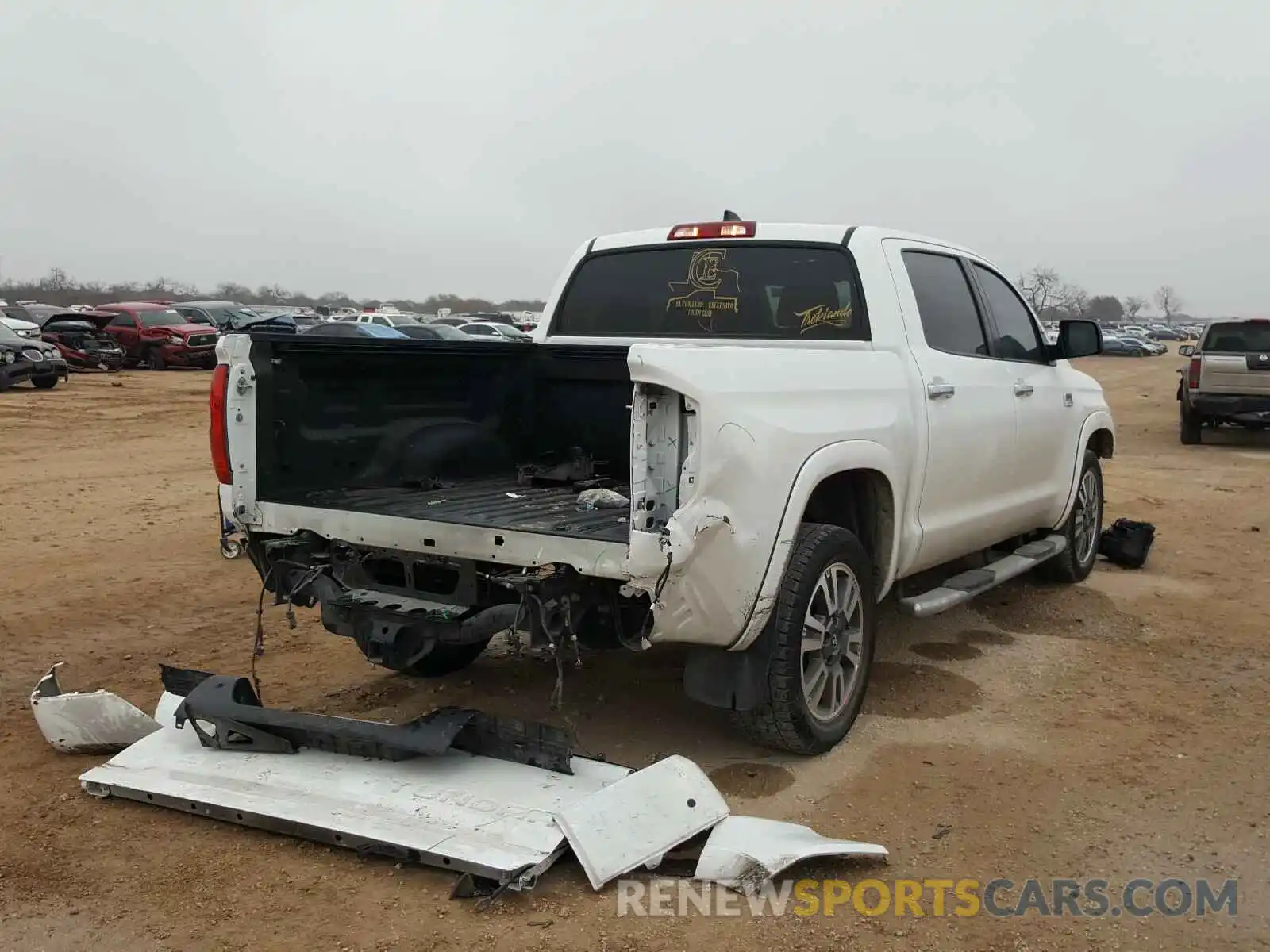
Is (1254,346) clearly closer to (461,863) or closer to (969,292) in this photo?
(969,292)

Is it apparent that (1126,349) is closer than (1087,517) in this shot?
No

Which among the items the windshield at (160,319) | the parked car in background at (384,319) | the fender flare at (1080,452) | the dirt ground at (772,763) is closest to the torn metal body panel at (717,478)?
the dirt ground at (772,763)

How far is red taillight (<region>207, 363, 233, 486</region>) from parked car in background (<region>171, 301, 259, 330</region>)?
84.0 feet

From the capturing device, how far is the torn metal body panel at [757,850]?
313 cm

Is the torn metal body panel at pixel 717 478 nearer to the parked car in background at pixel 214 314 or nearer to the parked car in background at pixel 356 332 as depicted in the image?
the parked car in background at pixel 356 332

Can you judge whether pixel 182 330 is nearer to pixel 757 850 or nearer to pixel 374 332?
pixel 374 332

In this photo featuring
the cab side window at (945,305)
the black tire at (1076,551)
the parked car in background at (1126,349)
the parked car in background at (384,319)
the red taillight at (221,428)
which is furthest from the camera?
the parked car in background at (1126,349)

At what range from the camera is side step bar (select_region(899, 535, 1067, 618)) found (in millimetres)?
4773

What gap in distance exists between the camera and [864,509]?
4457 mm

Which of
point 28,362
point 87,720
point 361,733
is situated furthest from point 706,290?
point 28,362

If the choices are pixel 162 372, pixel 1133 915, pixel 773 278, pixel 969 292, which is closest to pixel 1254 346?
pixel 969 292

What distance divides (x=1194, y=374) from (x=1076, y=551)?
963 cm

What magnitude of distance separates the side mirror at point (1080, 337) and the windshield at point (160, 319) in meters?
24.6

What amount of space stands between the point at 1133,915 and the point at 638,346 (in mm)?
2147
